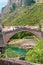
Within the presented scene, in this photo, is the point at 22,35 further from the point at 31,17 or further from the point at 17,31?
the point at 31,17

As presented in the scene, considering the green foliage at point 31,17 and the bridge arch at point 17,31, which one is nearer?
the bridge arch at point 17,31

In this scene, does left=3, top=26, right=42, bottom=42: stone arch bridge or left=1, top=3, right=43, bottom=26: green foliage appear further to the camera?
left=1, top=3, right=43, bottom=26: green foliage

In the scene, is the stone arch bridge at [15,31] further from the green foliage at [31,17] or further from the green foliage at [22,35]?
the green foliage at [31,17]

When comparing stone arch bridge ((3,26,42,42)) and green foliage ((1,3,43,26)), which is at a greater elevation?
stone arch bridge ((3,26,42,42))

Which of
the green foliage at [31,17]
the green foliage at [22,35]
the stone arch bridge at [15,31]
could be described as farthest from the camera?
the green foliage at [31,17]

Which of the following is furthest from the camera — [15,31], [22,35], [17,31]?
[22,35]

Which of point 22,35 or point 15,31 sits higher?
point 15,31

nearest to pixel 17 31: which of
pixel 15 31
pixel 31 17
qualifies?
pixel 15 31

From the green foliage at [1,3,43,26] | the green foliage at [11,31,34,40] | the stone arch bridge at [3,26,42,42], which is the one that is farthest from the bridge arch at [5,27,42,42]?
the green foliage at [1,3,43,26]

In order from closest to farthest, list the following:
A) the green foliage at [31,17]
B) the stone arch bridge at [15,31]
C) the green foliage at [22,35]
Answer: the stone arch bridge at [15,31] < the green foliage at [22,35] < the green foliage at [31,17]

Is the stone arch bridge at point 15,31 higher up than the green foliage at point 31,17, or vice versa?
the stone arch bridge at point 15,31

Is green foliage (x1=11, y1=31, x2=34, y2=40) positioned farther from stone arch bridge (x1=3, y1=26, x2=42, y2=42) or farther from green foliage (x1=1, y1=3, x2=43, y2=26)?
green foliage (x1=1, y1=3, x2=43, y2=26)

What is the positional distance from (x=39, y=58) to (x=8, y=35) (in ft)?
187

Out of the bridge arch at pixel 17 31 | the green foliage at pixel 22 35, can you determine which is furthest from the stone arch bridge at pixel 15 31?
the green foliage at pixel 22 35
